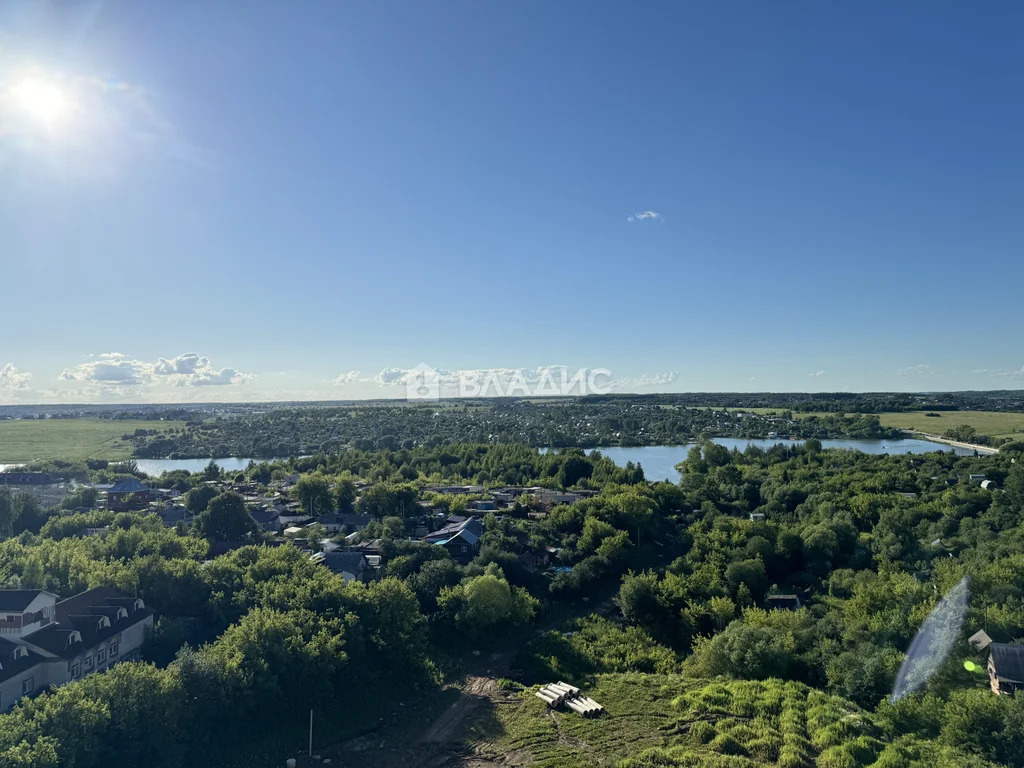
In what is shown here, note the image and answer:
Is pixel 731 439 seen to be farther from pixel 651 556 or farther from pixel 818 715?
pixel 818 715

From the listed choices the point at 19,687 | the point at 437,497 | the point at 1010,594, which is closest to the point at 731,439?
the point at 437,497

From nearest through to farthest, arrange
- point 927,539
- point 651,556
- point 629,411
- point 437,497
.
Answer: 1. point 927,539
2. point 651,556
3. point 437,497
4. point 629,411

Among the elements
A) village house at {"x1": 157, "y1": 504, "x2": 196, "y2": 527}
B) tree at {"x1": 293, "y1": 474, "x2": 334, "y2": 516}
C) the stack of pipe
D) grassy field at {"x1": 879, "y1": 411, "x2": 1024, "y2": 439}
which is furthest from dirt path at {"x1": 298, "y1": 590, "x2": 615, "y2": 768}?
grassy field at {"x1": 879, "y1": 411, "x2": 1024, "y2": 439}

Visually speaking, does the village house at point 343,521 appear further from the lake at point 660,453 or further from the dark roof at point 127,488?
the lake at point 660,453

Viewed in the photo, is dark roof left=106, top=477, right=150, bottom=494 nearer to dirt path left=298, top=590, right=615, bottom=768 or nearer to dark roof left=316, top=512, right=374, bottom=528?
dark roof left=316, top=512, right=374, bottom=528

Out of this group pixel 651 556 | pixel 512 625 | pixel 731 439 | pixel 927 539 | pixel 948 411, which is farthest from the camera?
pixel 948 411

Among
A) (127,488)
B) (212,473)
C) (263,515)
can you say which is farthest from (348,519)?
(212,473)
